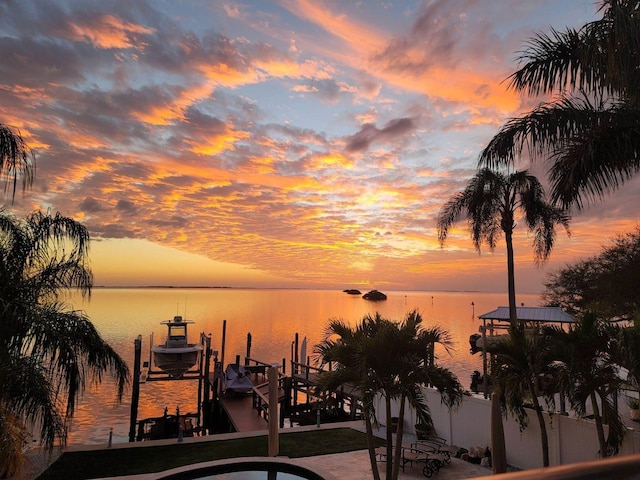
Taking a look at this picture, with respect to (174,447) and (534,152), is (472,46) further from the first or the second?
(174,447)

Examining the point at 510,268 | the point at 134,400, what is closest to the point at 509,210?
the point at 510,268

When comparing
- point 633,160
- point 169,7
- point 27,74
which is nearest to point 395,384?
point 633,160

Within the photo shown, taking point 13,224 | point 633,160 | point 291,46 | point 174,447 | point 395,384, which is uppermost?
point 291,46

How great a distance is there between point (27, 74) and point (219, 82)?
6.67 meters

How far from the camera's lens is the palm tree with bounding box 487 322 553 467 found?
409 inches

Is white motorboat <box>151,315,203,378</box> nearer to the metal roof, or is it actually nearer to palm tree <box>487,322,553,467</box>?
the metal roof

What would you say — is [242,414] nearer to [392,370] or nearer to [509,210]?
[392,370]

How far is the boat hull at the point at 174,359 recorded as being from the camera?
31812mm

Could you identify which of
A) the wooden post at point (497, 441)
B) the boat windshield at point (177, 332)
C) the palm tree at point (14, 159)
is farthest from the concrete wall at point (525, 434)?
the boat windshield at point (177, 332)

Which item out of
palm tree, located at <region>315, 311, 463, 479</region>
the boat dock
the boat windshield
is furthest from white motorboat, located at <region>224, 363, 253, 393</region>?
palm tree, located at <region>315, 311, 463, 479</region>

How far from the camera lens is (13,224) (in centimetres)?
989

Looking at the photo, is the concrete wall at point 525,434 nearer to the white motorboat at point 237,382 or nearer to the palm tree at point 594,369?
the palm tree at point 594,369

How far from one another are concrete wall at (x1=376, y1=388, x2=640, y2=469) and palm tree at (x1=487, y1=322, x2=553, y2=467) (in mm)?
1132

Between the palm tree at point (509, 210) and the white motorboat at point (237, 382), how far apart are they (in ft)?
50.7
